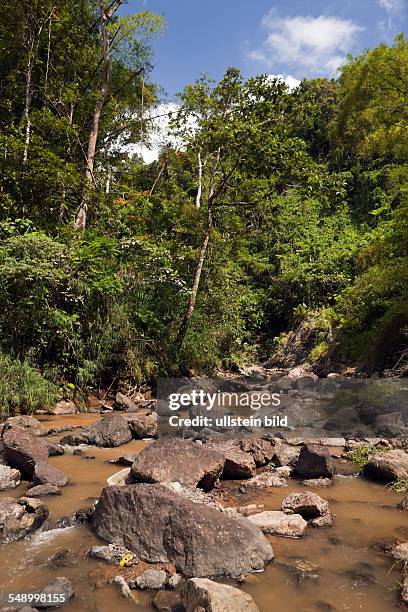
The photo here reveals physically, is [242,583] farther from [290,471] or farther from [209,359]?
[209,359]

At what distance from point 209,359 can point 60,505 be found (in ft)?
35.3

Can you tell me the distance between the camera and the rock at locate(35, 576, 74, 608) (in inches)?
117

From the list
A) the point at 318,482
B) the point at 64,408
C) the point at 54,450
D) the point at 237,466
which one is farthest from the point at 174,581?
the point at 64,408

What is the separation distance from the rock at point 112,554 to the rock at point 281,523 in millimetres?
1218

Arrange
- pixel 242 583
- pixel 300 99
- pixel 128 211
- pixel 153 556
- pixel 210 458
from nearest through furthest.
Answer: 1. pixel 242 583
2. pixel 153 556
3. pixel 210 458
4. pixel 300 99
5. pixel 128 211

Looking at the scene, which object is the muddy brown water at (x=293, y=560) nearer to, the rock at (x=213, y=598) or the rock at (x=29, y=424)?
the rock at (x=213, y=598)

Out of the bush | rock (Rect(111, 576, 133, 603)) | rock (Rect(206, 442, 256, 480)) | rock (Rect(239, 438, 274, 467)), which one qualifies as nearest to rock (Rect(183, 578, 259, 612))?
rock (Rect(111, 576, 133, 603))

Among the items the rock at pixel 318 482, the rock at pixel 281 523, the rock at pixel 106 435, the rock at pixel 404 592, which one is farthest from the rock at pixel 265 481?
the rock at pixel 106 435

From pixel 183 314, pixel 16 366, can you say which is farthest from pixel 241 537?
pixel 183 314

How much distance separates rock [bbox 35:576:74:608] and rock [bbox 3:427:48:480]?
2.53m

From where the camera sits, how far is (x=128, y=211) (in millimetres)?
16203

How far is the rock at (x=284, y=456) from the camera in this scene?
632cm

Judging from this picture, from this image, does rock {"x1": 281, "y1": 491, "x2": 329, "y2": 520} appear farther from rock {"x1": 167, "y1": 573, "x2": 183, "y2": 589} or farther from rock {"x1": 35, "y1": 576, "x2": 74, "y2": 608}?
rock {"x1": 35, "y1": 576, "x2": 74, "y2": 608}

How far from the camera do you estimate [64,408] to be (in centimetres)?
1038
